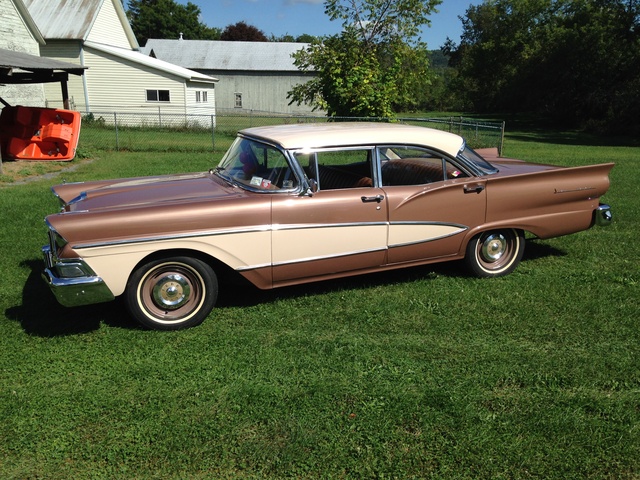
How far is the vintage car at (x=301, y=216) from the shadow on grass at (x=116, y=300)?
38 cm

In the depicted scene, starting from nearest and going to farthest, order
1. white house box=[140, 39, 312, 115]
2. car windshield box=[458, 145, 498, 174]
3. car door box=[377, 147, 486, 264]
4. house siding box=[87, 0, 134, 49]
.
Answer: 1. car door box=[377, 147, 486, 264]
2. car windshield box=[458, 145, 498, 174]
3. house siding box=[87, 0, 134, 49]
4. white house box=[140, 39, 312, 115]

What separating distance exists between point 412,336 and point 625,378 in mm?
1487

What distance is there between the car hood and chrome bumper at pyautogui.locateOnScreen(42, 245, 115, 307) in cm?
57

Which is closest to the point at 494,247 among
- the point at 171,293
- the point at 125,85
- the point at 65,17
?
the point at 171,293

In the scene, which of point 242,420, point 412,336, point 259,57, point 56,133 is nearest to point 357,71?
point 56,133

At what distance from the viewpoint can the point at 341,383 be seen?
12.1 ft

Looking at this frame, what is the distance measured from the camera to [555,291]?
531 cm

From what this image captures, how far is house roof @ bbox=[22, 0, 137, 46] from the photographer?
26.9 metres

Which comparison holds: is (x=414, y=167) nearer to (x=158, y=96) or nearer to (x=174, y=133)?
(x=174, y=133)

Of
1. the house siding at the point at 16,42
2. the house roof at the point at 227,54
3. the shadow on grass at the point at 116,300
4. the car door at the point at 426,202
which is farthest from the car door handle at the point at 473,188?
the house roof at the point at 227,54

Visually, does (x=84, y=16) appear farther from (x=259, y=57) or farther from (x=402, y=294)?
(x=402, y=294)

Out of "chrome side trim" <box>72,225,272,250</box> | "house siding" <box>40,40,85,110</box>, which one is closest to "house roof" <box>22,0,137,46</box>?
"house siding" <box>40,40,85,110</box>

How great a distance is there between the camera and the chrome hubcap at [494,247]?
18.4ft

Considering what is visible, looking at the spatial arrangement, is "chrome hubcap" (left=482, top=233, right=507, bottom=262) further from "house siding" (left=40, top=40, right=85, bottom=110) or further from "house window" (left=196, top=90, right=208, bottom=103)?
"house window" (left=196, top=90, right=208, bottom=103)
